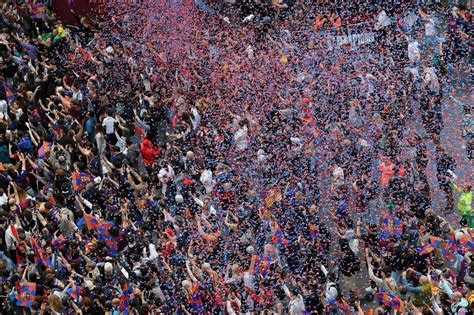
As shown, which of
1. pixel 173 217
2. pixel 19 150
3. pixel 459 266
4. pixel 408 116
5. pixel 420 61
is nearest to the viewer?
pixel 459 266

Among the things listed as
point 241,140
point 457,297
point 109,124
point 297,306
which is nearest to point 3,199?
point 109,124

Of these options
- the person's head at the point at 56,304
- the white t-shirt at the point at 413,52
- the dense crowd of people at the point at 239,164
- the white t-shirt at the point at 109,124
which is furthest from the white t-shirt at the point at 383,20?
the person's head at the point at 56,304

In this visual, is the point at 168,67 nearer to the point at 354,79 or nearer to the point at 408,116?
the point at 354,79

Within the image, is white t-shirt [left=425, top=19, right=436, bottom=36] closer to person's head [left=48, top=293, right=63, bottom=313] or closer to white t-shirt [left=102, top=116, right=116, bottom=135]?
white t-shirt [left=102, top=116, right=116, bottom=135]

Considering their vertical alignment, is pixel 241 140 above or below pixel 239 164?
above

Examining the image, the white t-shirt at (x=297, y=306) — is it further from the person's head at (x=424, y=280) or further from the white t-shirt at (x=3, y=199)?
the white t-shirt at (x=3, y=199)

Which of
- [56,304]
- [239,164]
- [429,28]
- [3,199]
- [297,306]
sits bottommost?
[239,164]

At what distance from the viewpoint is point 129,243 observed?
17.2 meters

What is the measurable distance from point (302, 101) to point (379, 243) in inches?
208

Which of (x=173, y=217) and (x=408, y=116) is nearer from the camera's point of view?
(x=173, y=217)

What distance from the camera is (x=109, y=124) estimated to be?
794 inches

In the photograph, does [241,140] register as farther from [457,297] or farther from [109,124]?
[457,297]

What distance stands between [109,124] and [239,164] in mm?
2640

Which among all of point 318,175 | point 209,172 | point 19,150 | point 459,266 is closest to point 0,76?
point 19,150
